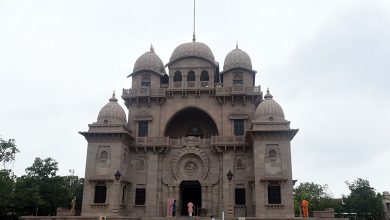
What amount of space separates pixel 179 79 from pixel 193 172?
1008cm

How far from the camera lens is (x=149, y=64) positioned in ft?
133

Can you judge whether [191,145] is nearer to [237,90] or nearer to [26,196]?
[237,90]

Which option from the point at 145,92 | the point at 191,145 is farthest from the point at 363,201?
the point at 145,92

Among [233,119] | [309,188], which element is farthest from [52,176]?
[309,188]

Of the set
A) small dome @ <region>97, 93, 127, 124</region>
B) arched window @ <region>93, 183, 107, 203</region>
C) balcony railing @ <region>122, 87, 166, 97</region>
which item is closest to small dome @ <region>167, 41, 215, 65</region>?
balcony railing @ <region>122, 87, 166, 97</region>

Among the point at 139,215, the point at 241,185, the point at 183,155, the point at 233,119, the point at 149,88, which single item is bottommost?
the point at 139,215

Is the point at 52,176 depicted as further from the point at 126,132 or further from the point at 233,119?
the point at 233,119

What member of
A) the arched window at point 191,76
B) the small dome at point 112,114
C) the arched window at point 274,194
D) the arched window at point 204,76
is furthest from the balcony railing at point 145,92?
the arched window at point 274,194

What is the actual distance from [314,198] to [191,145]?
4604 cm

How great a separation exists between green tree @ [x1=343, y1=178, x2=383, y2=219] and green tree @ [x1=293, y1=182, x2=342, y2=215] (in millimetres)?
5182

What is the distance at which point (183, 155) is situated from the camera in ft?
123

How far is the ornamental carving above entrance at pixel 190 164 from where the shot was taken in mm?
37094

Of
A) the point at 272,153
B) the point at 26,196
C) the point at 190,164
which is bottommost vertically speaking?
the point at 26,196

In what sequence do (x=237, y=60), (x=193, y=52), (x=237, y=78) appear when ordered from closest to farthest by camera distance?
(x=237, y=78) → (x=237, y=60) → (x=193, y=52)
